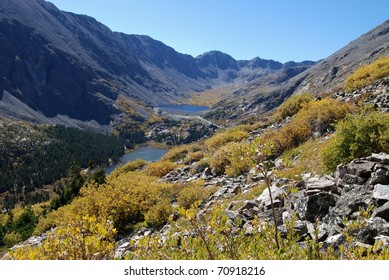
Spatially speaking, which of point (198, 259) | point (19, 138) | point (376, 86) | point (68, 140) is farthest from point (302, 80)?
point (198, 259)

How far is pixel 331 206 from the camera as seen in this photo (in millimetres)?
9320

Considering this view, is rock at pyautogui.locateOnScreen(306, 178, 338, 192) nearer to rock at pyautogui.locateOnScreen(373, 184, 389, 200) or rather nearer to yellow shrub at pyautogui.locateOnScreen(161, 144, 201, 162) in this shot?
rock at pyautogui.locateOnScreen(373, 184, 389, 200)

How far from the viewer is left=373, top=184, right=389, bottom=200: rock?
26.3 feet

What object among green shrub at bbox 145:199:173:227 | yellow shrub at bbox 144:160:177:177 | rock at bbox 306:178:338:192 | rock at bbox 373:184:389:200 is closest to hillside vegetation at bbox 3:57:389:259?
green shrub at bbox 145:199:173:227

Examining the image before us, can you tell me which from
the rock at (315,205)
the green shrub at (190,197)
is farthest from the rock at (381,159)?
the green shrub at (190,197)

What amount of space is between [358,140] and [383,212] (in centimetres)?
592

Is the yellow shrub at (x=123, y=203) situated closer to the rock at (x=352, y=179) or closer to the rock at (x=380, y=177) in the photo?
the rock at (x=352, y=179)

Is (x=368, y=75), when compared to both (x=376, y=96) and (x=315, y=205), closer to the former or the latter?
(x=376, y=96)

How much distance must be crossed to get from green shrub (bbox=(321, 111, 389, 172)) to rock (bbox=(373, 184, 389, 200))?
398cm

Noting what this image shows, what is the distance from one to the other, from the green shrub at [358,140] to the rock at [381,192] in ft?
13.1

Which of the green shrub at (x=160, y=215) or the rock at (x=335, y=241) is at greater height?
the rock at (x=335, y=241)

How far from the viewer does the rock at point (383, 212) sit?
7.46 m

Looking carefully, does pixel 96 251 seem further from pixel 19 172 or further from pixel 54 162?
pixel 54 162
